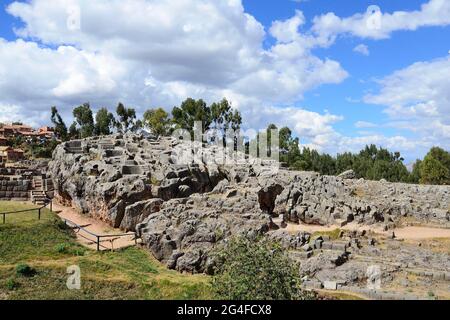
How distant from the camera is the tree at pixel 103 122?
88812 mm

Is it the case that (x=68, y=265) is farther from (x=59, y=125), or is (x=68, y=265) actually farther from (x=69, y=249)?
(x=59, y=125)

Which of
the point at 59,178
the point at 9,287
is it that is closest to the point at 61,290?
the point at 9,287

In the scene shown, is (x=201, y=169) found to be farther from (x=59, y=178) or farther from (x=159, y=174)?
(x=59, y=178)

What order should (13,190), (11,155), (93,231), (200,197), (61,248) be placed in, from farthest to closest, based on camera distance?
(11,155) → (13,190) → (200,197) → (93,231) → (61,248)

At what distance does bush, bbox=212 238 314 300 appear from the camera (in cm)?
1712

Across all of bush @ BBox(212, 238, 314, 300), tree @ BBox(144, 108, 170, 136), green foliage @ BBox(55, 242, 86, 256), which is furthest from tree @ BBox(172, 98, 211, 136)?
bush @ BBox(212, 238, 314, 300)

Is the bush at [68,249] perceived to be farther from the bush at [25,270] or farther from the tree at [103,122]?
the tree at [103,122]

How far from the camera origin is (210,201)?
39.9 metres

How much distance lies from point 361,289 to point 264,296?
9733 millimetres

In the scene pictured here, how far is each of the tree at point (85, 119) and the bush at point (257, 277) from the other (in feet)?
250

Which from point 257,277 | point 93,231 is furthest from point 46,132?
point 257,277

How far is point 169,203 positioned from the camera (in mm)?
37656

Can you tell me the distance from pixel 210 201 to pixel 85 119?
5828 centimetres

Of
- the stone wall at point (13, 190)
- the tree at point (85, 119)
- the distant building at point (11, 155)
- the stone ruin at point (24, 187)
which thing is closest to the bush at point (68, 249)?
the stone ruin at point (24, 187)
